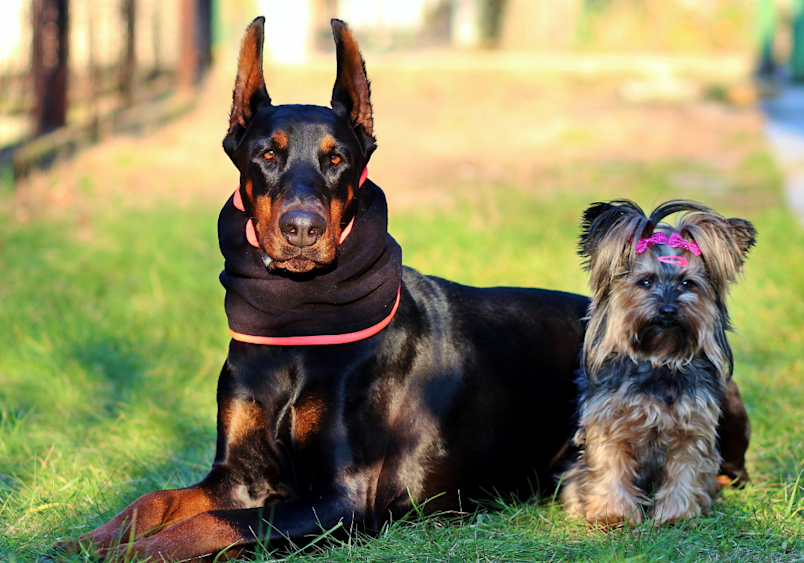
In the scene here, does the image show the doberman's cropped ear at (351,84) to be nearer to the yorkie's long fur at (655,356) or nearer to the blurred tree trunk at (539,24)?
the yorkie's long fur at (655,356)

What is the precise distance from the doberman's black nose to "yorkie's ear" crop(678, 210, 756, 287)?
1.28m

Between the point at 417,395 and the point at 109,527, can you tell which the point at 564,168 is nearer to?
the point at 417,395

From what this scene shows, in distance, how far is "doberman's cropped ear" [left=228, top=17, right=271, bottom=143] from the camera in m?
3.09

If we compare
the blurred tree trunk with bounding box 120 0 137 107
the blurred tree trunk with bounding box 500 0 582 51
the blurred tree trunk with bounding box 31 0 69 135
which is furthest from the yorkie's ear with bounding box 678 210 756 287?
the blurred tree trunk with bounding box 500 0 582 51

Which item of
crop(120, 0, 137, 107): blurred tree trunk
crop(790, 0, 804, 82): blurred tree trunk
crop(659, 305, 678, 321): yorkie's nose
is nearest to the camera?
crop(659, 305, 678, 321): yorkie's nose

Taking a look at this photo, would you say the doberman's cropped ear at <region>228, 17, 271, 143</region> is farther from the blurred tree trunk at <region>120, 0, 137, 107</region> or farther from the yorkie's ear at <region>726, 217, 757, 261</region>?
the blurred tree trunk at <region>120, 0, 137, 107</region>

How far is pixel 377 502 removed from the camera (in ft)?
9.80

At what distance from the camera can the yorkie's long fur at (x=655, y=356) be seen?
3055 millimetres

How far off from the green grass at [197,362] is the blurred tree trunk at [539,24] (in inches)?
489

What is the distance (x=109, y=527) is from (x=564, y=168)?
26.9 ft

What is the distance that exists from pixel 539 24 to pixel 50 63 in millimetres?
13900

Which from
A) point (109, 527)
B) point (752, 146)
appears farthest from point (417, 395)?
point (752, 146)

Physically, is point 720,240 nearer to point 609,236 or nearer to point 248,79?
point 609,236

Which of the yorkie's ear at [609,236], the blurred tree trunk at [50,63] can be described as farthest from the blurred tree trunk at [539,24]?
the yorkie's ear at [609,236]
